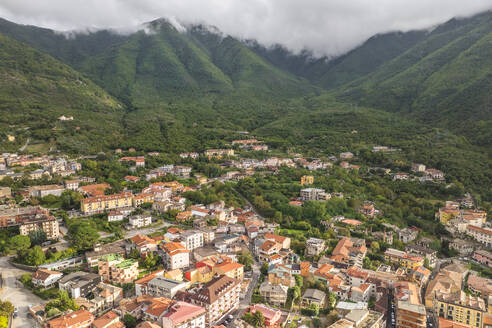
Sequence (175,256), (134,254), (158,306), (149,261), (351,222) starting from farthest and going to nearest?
(351,222)
(134,254)
(149,261)
(175,256)
(158,306)

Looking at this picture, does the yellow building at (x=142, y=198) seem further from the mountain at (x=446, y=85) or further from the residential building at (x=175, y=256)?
the mountain at (x=446, y=85)

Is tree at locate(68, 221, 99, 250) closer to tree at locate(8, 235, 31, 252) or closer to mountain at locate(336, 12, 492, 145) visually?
tree at locate(8, 235, 31, 252)

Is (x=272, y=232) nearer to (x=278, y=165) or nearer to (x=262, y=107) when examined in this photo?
(x=278, y=165)

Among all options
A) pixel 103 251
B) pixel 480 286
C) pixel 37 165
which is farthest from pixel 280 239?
pixel 37 165

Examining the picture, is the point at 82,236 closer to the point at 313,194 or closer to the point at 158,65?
the point at 313,194

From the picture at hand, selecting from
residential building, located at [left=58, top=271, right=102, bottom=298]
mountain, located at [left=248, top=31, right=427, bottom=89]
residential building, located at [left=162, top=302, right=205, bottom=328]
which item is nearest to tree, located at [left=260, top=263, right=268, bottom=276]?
residential building, located at [left=162, top=302, right=205, bottom=328]

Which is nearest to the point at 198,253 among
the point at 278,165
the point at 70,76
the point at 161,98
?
the point at 278,165

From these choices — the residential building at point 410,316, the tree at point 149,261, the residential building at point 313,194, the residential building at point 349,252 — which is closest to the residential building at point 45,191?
the tree at point 149,261
